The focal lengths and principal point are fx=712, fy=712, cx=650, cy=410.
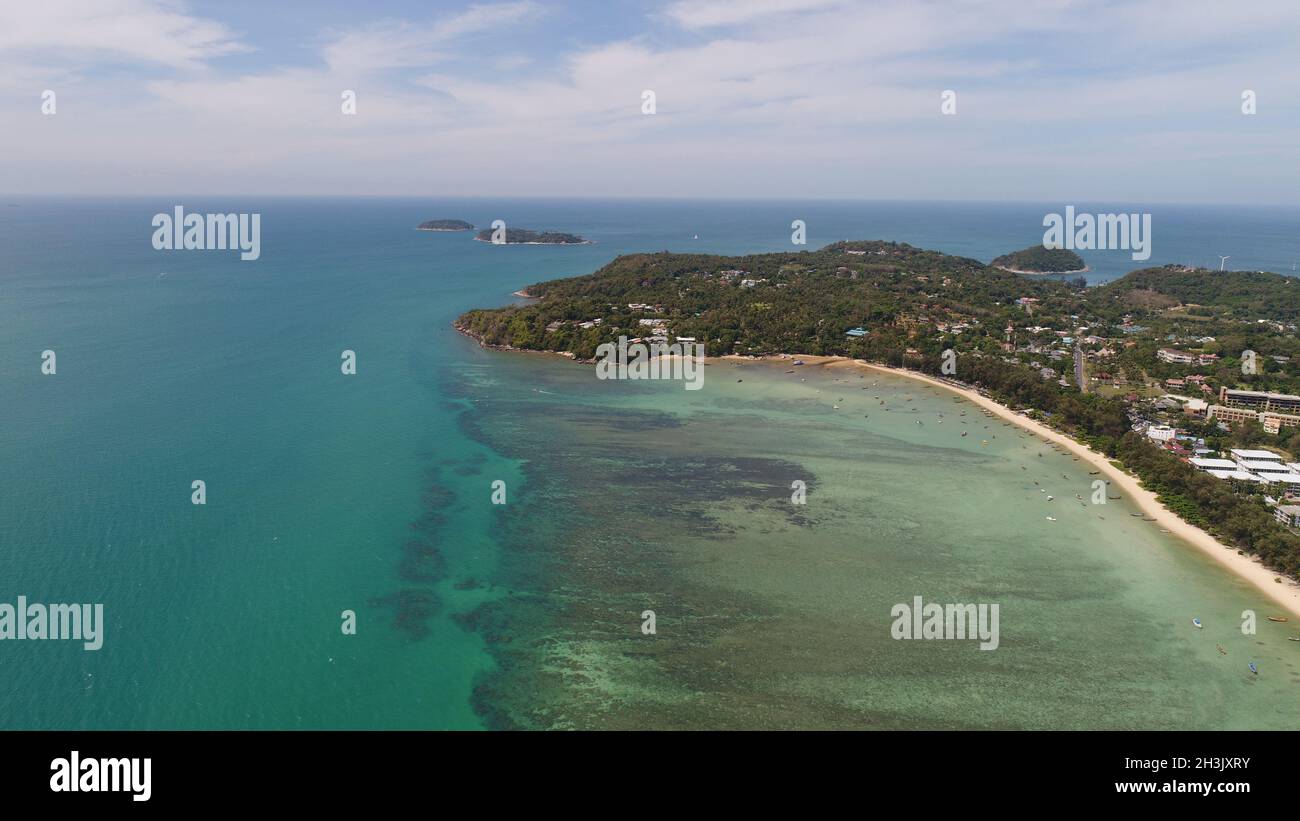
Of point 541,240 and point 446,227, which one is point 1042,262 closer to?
point 541,240

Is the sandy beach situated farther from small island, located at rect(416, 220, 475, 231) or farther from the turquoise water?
small island, located at rect(416, 220, 475, 231)

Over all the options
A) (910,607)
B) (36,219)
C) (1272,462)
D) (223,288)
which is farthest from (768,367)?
(36,219)

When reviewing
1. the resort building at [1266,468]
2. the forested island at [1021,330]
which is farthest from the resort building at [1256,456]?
the forested island at [1021,330]

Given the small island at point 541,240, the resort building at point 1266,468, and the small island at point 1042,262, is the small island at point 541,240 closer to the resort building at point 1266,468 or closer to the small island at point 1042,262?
the small island at point 1042,262

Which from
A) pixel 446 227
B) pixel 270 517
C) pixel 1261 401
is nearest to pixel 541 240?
pixel 446 227

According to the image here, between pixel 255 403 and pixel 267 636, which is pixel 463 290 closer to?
pixel 255 403

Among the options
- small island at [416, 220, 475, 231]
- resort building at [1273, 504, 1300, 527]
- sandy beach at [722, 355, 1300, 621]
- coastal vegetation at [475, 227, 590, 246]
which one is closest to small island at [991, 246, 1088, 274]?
sandy beach at [722, 355, 1300, 621]
